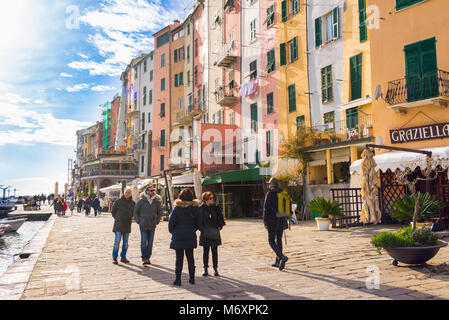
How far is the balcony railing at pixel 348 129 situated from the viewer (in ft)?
53.9

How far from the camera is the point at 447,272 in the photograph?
20.0 feet

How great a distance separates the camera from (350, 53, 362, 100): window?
16875 mm

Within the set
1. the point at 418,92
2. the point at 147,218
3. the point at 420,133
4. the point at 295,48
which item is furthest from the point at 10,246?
the point at 418,92

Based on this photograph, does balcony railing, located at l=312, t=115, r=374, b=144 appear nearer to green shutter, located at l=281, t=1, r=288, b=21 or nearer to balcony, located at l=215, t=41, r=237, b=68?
green shutter, located at l=281, t=1, r=288, b=21

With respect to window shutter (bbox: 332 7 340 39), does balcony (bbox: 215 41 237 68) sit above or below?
above

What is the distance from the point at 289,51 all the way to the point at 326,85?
12.9 feet

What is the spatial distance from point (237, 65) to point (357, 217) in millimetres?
16202

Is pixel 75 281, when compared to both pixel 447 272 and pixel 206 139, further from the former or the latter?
pixel 206 139

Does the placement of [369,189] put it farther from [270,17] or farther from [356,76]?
[270,17]

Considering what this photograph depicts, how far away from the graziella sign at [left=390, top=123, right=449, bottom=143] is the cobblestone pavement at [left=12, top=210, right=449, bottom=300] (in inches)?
218

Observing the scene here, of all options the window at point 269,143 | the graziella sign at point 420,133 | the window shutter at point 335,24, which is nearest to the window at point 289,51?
the window shutter at point 335,24

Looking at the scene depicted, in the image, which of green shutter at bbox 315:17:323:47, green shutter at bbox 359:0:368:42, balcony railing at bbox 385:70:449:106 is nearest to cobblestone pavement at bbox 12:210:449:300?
balcony railing at bbox 385:70:449:106

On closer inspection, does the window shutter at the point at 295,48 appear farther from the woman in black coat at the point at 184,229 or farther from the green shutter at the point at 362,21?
the woman in black coat at the point at 184,229
